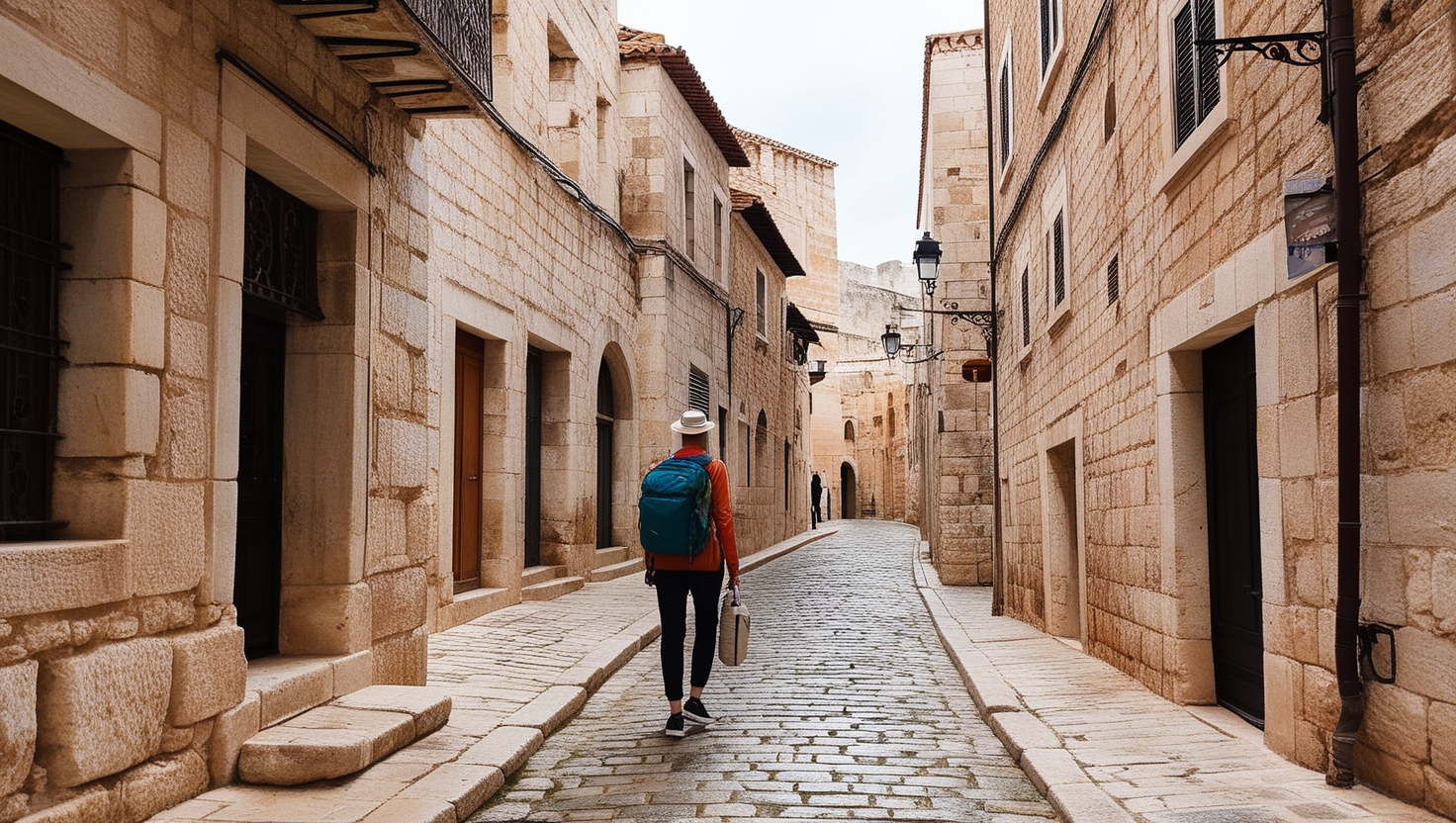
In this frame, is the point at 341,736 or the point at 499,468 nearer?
the point at 341,736

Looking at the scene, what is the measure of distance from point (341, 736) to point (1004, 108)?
A: 11555 millimetres

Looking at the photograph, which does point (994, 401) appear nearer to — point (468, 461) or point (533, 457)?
point (533, 457)

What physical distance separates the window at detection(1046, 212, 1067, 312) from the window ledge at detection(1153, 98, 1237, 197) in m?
3.31

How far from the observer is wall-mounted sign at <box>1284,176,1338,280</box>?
4383 mm

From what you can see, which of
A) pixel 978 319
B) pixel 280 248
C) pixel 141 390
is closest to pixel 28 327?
pixel 141 390

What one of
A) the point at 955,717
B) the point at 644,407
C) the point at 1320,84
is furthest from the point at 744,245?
the point at 1320,84

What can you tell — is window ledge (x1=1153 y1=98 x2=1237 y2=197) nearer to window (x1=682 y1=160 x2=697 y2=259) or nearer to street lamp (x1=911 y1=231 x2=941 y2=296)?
street lamp (x1=911 y1=231 x2=941 y2=296)

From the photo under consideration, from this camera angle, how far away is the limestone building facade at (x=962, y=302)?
17219mm

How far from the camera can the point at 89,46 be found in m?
3.95

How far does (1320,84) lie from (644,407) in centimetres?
1266

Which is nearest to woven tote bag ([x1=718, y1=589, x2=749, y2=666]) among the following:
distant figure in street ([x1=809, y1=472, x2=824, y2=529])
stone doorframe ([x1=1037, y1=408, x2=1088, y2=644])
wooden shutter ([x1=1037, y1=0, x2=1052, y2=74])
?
stone doorframe ([x1=1037, y1=408, x2=1088, y2=644])

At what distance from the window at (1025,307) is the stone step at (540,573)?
5.63 m

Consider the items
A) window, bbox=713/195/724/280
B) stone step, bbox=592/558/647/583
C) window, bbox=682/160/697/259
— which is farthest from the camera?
window, bbox=713/195/724/280

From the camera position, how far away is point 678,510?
6.15m
